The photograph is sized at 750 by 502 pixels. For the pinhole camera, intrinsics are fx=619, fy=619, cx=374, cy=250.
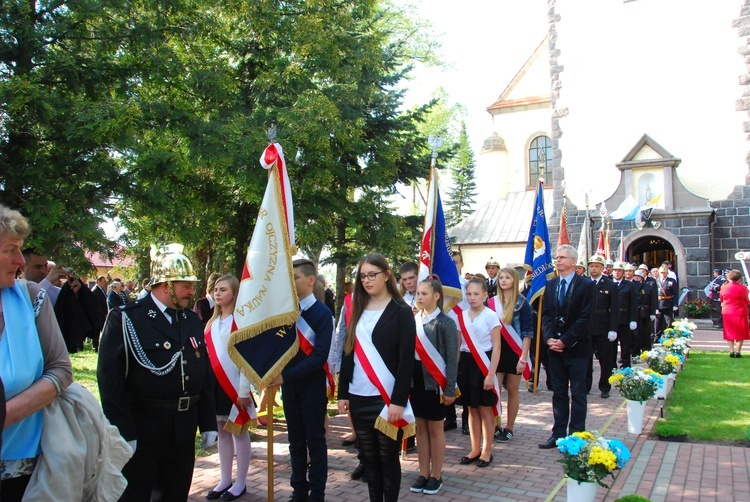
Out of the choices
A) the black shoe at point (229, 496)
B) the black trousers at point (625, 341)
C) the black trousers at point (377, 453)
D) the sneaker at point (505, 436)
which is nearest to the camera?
the black trousers at point (377, 453)

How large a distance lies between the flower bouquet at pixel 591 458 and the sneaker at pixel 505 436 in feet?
7.79

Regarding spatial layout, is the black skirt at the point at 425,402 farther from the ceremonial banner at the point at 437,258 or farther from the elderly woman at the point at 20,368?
the elderly woman at the point at 20,368

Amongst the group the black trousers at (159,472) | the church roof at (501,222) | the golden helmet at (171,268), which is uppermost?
the church roof at (501,222)

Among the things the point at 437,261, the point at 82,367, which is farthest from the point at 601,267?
the point at 82,367

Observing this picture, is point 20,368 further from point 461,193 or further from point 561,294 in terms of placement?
point 461,193

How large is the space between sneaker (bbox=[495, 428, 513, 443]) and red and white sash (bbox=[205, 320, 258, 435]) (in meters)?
3.05

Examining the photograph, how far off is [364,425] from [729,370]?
34.1 ft

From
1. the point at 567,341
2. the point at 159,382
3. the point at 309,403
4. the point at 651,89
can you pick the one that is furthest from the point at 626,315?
the point at 651,89

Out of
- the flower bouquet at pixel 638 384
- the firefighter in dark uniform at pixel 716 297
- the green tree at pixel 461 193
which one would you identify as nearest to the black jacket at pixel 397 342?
the flower bouquet at pixel 638 384

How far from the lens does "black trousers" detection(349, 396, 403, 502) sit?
13.6 ft

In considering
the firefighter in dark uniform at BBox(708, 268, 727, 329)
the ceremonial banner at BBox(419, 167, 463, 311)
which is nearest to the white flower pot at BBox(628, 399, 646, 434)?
the ceremonial banner at BBox(419, 167, 463, 311)

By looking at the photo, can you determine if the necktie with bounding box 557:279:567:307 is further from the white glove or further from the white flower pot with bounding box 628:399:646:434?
the white glove

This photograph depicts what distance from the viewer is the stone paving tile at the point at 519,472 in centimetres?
519

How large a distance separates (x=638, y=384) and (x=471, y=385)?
249 centimetres
